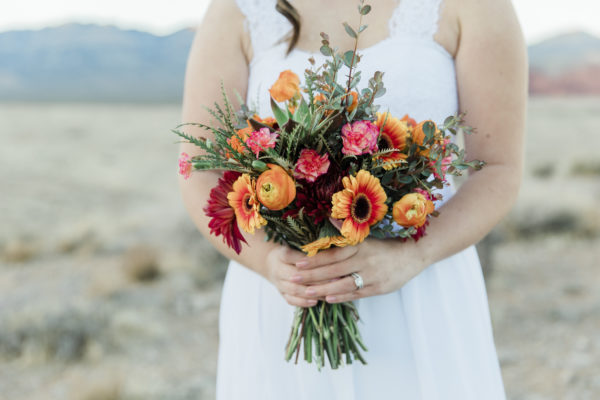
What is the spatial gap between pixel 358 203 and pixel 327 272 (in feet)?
0.96

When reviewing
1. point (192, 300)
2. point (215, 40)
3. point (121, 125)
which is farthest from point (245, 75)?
point (121, 125)

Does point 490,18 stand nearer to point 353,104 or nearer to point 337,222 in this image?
point 353,104

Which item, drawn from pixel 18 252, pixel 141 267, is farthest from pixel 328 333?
pixel 18 252

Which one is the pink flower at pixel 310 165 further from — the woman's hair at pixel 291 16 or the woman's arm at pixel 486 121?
the woman's hair at pixel 291 16

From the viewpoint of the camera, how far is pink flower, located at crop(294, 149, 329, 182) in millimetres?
1249

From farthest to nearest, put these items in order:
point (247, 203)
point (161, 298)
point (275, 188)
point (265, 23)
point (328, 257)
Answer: point (161, 298) → point (265, 23) → point (328, 257) → point (247, 203) → point (275, 188)

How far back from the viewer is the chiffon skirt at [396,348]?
1.71 m

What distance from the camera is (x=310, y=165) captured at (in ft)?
4.11

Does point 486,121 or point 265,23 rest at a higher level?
point 265,23

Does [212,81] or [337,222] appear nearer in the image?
[337,222]

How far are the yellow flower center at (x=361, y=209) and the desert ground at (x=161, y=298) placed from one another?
355 cm

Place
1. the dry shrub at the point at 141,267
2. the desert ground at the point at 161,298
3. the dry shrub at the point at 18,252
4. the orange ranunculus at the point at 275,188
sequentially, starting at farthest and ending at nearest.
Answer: the dry shrub at the point at 18,252, the dry shrub at the point at 141,267, the desert ground at the point at 161,298, the orange ranunculus at the point at 275,188

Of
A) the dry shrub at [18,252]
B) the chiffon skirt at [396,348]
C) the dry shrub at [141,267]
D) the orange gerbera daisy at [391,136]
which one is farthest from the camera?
the dry shrub at [18,252]

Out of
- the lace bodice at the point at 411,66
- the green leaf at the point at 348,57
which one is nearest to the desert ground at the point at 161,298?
the lace bodice at the point at 411,66
